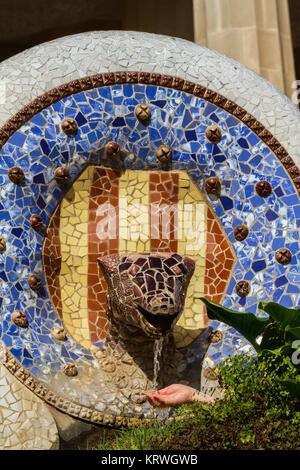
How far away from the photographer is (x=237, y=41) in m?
10.5

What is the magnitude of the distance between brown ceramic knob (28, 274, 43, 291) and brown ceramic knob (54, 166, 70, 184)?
2.37 feet

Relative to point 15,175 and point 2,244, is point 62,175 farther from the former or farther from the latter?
point 2,244

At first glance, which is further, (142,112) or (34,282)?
(142,112)

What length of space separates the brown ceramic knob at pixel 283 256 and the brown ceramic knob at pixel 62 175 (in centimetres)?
160

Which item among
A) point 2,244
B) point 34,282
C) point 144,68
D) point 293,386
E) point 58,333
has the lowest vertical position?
point 293,386

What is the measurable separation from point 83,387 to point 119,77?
2.26 metres

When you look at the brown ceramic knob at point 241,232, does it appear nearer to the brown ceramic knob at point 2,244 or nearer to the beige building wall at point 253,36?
the brown ceramic knob at point 2,244

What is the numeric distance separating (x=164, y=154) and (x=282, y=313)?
5.33 ft

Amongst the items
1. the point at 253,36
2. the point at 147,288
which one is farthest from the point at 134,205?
the point at 253,36

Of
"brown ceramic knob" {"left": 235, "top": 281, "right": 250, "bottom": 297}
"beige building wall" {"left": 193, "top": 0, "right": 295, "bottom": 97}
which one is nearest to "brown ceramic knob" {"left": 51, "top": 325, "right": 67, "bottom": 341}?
"brown ceramic knob" {"left": 235, "top": 281, "right": 250, "bottom": 297}

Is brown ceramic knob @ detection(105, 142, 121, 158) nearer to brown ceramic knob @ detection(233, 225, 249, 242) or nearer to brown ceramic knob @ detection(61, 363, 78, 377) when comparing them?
brown ceramic knob @ detection(233, 225, 249, 242)

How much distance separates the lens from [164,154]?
8.59m

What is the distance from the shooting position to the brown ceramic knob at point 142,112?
856 centimetres

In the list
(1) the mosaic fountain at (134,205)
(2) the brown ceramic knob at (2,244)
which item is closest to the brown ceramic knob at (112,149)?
(1) the mosaic fountain at (134,205)
